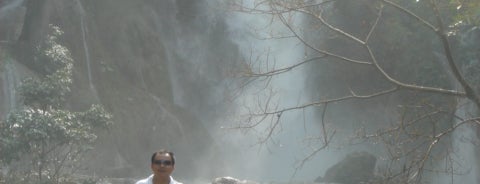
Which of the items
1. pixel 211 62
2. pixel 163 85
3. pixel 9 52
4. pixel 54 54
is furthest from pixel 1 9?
pixel 211 62

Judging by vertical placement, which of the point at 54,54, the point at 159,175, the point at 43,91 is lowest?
the point at 159,175

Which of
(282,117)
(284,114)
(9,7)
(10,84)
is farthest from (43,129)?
(282,117)

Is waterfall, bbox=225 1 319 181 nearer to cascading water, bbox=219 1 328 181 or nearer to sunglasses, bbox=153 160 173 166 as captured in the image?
cascading water, bbox=219 1 328 181

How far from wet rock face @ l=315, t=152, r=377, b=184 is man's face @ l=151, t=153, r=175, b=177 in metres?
17.7

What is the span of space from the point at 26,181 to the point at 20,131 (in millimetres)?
1015

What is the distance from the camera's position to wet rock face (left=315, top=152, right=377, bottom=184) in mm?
21609

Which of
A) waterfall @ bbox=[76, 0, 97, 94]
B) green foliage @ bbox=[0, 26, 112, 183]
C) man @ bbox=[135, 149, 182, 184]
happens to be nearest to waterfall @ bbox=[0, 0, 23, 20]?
waterfall @ bbox=[76, 0, 97, 94]

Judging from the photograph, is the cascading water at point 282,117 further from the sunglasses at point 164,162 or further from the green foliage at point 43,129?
the sunglasses at point 164,162

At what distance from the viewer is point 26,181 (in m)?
13.0

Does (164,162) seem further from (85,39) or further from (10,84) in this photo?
(85,39)

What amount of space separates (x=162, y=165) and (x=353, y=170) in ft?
59.3

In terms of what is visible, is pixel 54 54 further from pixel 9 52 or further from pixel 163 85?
pixel 163 85

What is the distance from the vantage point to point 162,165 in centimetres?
438

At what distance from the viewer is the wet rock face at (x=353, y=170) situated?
21609mm
